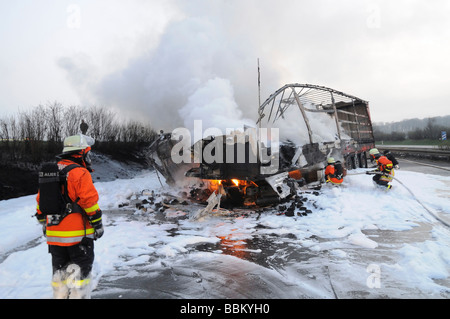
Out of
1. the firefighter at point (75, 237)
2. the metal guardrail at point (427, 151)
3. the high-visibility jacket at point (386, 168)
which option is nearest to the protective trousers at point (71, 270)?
the firefighter at point (75, 237)

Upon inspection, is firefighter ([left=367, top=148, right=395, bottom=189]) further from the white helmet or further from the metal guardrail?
the metal guardrail

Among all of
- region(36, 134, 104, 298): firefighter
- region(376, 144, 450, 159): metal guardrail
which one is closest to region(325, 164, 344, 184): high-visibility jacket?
region(36, 134, 104, 298): firefighter

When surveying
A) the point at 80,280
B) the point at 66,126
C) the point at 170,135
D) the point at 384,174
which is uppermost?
the point at 66,126

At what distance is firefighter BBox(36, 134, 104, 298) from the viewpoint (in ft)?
7.84

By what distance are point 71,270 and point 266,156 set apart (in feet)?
15.8

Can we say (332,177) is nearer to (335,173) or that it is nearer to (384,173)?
(335,173)

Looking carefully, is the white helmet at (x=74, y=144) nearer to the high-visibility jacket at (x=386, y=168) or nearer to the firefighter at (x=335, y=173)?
the firefighter at (x=335, y=173)

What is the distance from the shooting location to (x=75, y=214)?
2.43m

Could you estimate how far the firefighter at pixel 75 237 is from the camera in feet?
7.84
